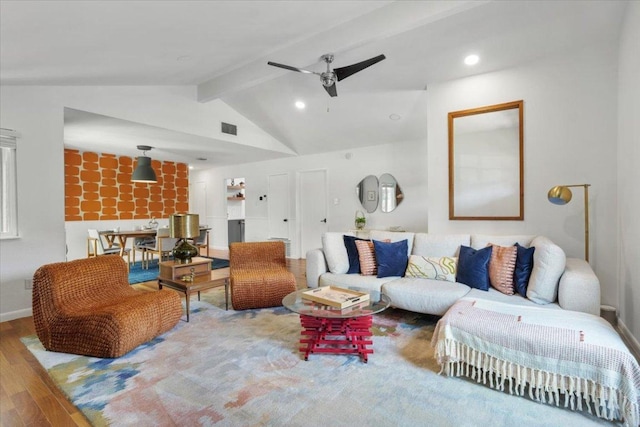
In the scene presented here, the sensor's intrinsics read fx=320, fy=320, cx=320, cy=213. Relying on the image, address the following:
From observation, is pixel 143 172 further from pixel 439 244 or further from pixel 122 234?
pixel 439 244

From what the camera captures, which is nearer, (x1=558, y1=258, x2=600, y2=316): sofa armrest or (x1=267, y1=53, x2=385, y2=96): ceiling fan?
(x1=558, y1=258, x2=600, y2=316): sofa armrest

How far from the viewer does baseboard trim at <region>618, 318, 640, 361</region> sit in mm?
2355

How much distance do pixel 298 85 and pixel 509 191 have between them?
3.03 meters

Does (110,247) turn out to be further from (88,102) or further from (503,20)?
(503,20)

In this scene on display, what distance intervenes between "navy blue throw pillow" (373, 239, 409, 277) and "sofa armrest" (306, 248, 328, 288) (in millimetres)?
616

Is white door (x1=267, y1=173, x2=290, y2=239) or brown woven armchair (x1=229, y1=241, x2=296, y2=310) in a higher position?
white door (x1=267, y1=173, x2=290, y2=239)

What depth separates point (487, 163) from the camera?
3668 mm

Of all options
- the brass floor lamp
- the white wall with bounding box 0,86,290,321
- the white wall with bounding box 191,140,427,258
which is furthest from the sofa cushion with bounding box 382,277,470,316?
the white wall with bounding box 0,86,290,321

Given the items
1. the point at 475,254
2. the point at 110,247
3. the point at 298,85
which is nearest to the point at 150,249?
the point at 110,247

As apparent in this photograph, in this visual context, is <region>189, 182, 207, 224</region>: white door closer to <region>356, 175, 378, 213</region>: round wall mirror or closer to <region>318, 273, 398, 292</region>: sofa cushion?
<region>356, 175, 378, 213</region>: round wall mirror

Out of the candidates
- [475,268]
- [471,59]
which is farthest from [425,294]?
[471,59]

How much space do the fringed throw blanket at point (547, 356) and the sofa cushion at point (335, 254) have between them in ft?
4.88

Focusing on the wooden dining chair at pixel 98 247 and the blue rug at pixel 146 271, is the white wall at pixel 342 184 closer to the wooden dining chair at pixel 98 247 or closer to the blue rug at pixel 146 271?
the blue rug at pixel 146 271

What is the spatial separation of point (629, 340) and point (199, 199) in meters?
9.11
